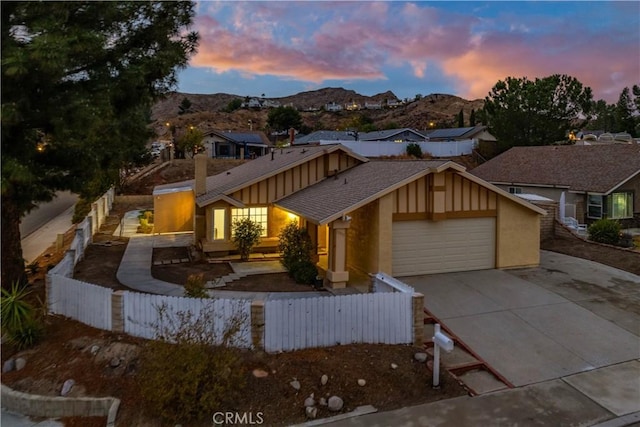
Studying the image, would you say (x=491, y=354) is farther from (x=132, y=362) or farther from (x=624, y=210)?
(x=624, y=210)

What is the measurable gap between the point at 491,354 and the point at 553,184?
21550 millimetres

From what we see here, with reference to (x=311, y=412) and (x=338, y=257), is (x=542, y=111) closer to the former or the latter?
(x=338, y=257)

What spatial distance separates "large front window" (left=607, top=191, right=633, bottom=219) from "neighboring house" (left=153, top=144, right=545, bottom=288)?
1233 cm

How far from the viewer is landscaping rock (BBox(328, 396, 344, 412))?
7.34m

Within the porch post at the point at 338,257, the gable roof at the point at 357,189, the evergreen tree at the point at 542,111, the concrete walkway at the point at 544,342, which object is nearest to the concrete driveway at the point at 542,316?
the concrete walkway at the point at 544,342

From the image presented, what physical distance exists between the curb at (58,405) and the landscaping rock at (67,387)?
0.37 feet

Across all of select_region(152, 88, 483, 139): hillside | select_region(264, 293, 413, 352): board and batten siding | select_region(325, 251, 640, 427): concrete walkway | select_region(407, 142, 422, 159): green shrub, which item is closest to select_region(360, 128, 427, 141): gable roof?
select_region(407, 142, 422, 159): green shrub

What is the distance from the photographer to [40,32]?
30.9 feet

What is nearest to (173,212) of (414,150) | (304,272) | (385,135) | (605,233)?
(304,272)

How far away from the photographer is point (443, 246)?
14.4 metres

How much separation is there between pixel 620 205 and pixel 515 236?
46.6 feet

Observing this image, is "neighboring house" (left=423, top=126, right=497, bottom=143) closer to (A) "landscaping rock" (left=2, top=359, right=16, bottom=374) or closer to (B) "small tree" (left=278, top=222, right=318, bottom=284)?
(B) "small tree" (left=278, top=222, right=318, bottom=284)

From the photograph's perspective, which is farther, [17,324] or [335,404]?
[17,324]

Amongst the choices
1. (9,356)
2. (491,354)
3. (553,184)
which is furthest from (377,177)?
(553,184)
